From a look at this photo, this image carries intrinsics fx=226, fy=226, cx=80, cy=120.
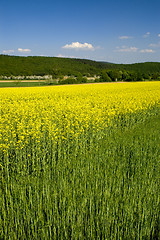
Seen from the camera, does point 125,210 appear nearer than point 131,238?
No

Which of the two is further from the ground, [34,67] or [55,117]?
[34,67]

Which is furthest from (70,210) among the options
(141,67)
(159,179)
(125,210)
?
(141,67)

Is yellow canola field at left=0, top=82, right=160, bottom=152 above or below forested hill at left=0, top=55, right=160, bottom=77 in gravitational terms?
below

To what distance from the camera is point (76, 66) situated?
409 feet

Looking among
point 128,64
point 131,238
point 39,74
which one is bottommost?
point 131,238

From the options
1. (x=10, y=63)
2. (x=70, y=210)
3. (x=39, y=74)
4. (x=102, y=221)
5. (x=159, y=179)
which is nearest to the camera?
(x=102, y=221)

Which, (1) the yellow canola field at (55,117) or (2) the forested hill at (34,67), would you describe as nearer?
(1) the yellow canola field at (55,117)

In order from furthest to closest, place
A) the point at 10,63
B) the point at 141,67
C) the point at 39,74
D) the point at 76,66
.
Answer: the point at 141,67 < the point at 76,66 < the point at 10,63 < the point at 39,74

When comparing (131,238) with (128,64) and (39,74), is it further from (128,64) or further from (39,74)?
(128,64)

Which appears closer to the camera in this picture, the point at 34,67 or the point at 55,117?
the point at 55,117

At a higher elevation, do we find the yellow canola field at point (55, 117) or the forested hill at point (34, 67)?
the forested hill at point (34, 67)

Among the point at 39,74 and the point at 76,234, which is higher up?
the point at 39,74

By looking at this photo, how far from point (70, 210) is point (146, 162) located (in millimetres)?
3428

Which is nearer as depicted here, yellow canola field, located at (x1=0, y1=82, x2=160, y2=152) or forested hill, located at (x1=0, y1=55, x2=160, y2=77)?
yellow canola field, located at (x1=0, y1=82, x2=160, y2=152)
